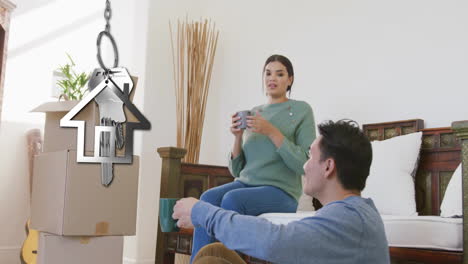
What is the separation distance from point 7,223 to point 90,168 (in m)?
2.75

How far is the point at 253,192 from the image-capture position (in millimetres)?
2043

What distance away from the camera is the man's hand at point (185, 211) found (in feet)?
3.86

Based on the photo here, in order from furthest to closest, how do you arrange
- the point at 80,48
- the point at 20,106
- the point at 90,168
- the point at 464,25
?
the point at 80,48, the point at 20,106, the point at 464,25, the point at 90,168

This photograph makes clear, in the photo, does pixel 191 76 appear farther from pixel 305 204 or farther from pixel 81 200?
pixel 81 200

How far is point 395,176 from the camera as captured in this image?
245 centimetres

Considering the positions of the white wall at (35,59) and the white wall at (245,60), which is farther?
the white wall at (35,59)

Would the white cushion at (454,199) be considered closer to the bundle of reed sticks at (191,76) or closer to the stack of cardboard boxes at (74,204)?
the stack of cardboard boxes at (74,204)

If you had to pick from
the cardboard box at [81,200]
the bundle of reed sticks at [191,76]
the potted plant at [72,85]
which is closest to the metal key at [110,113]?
the cardboard box at [81,200]

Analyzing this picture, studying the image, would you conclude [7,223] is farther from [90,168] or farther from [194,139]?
[90,168]

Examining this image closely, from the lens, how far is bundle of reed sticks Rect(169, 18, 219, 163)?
361 centimetres

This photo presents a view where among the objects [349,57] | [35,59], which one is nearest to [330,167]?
[349,57]

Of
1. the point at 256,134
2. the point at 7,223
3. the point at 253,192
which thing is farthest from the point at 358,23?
the point at 7,223

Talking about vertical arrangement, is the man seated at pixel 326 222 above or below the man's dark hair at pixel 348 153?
below

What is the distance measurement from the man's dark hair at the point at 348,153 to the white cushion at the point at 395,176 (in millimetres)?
1304
